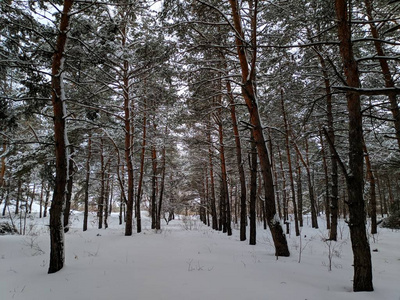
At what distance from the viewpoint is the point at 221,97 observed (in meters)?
12.0

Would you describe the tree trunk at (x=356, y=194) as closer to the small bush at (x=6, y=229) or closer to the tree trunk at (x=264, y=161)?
the tree trunk at (x=264, y=161)

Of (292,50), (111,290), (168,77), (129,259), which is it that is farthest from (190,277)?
A: (292,50)

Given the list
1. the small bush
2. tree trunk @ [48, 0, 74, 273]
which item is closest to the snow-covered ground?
tree trunk @ [48, 0, 74, 273]

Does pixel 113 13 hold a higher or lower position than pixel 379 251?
higher

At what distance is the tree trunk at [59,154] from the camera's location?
4637mm

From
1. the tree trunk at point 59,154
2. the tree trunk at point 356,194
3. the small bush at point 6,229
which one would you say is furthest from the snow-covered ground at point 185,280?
the small bush at point 6,229

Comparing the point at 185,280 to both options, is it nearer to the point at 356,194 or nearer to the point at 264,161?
the point at 356,194

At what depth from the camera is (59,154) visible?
195 inches

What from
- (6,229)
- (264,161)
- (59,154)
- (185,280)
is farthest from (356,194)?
(6,229)

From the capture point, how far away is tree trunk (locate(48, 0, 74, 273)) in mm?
4637

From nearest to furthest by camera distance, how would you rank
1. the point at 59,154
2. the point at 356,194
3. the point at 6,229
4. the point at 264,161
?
1. the point at 356,194
2. the point at 59,154
3. the point at 264,161
4. the point at 6,229

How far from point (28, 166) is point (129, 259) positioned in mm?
6045

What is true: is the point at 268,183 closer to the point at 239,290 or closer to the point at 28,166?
the point at 239,290

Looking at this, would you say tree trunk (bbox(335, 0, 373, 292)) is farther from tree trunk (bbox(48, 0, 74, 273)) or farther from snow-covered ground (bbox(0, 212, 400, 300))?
tree trunk (bbox(48, 0, 74, 273))
